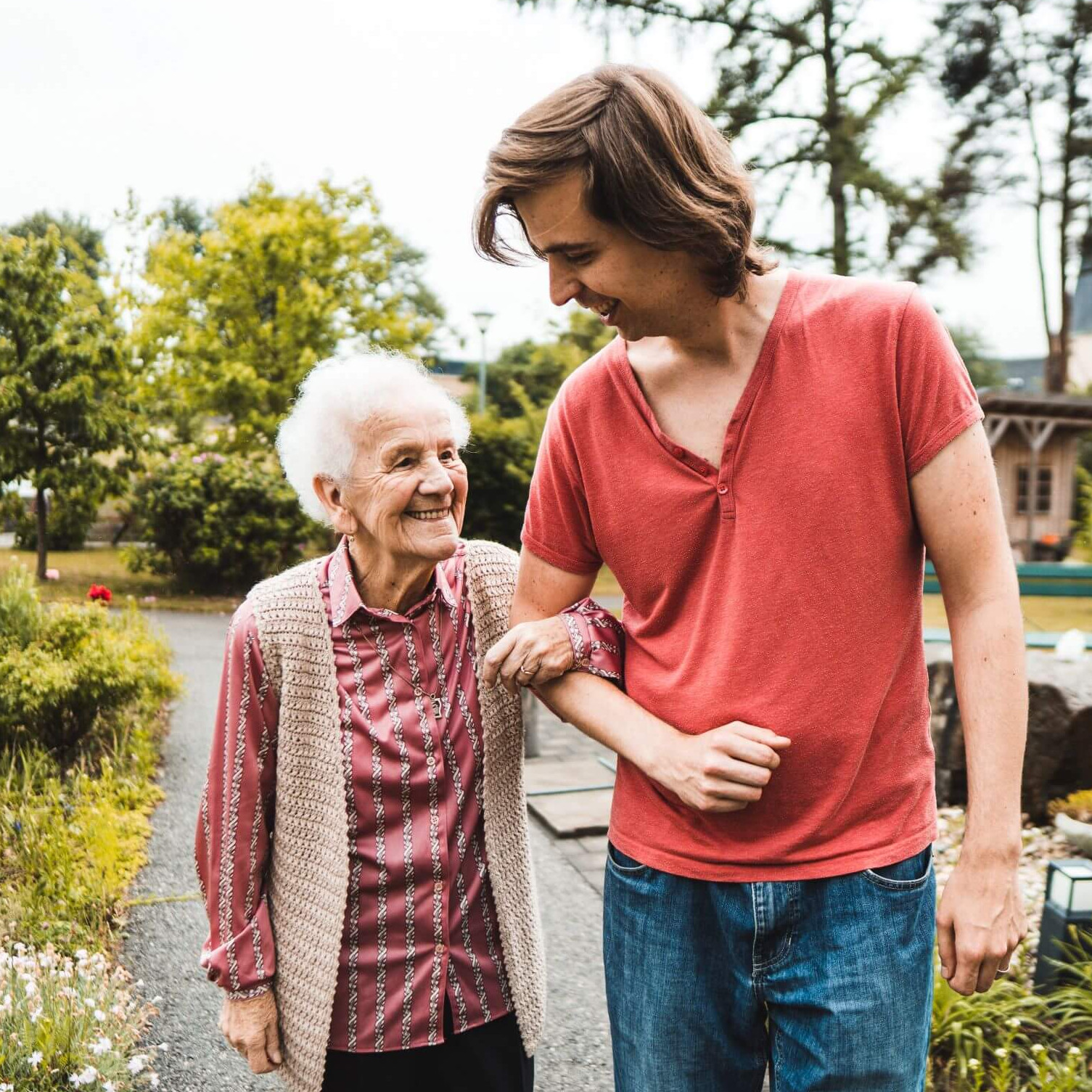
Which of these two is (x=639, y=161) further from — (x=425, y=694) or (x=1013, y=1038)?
(x=1013, y=1038)

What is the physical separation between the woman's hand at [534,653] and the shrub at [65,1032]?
63.5 inches

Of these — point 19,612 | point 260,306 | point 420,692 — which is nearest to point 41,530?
point 260,306

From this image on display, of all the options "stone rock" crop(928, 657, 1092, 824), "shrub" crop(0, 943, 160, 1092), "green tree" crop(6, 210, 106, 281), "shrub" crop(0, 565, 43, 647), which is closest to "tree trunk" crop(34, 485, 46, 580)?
"shrub" crop(0, 565, 43, 647)

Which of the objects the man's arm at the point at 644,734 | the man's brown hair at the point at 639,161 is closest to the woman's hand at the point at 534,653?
the man's arm at the point at 644,734

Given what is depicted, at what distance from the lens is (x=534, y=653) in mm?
1618

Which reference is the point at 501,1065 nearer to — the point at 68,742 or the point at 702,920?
the point at 702,920

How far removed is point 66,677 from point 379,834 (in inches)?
155

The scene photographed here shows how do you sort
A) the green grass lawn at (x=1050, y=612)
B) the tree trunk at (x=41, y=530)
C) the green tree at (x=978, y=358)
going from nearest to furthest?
the green grass lawn at (x=1050, y=612)
the tree trunk at (x=41, y=530)
the green tree at (x=978, y=358)

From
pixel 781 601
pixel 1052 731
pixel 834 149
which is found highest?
pixel 834 149

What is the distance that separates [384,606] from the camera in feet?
6.27

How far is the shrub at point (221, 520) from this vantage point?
1291cm

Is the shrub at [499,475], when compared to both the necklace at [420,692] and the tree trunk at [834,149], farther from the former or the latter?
the necklace at [420,692]

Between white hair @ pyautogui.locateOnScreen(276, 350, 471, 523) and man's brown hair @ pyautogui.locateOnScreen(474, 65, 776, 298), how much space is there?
53cm

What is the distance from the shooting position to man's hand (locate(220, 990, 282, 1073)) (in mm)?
1830
